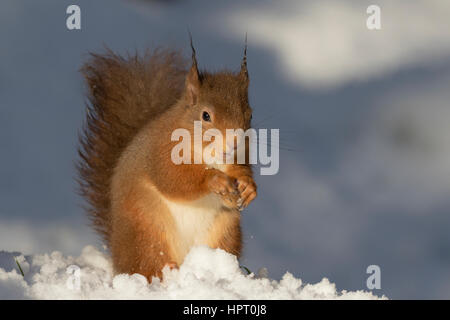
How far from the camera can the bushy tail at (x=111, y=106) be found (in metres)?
3.21

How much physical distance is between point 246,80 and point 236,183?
45 centimetres

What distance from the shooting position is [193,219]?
2.75 meters

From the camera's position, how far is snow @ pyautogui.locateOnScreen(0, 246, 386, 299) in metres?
2.31

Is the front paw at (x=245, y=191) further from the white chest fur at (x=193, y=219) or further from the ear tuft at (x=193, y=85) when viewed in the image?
the ear tuft at (x=193, y=85)

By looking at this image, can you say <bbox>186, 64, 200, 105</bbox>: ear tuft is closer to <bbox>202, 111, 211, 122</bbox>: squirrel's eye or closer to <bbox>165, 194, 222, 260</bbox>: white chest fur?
<bbox>202, 111, 211, 122</bbox>: squirrel's eye

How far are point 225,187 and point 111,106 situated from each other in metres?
0.93

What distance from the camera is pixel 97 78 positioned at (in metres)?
3.30

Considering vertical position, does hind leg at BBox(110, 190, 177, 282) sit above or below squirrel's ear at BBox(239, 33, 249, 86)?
below

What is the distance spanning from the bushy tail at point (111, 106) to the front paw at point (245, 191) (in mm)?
714

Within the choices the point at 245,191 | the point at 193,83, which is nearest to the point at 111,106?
the point at 193,83

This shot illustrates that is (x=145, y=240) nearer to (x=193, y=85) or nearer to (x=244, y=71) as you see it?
(x=193, y=85)

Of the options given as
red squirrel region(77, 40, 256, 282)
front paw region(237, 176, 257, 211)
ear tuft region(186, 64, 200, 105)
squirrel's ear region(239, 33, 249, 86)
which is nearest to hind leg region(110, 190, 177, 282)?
red squirrel region(77, 40, 256, 282)

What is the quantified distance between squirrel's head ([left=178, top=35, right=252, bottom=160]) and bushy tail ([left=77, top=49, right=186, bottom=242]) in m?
0.44
